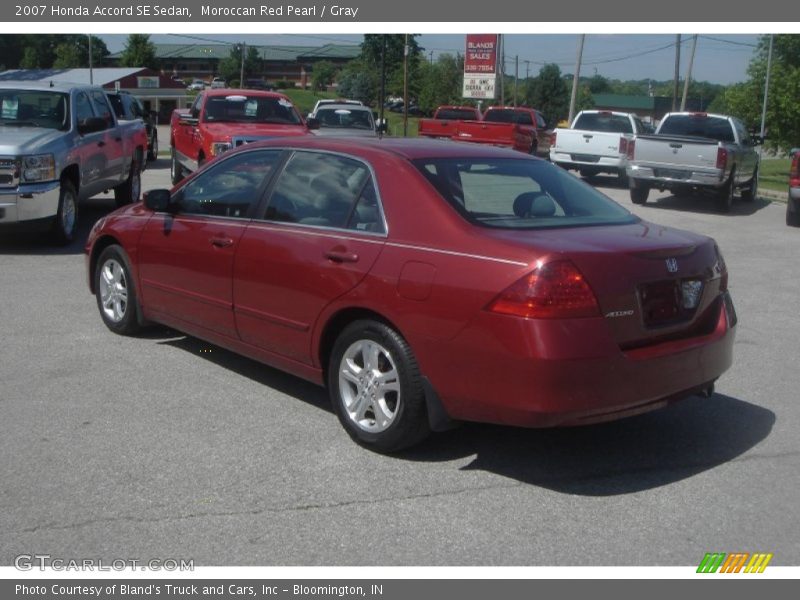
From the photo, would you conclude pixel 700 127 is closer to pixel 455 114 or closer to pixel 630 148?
pixel 630 148

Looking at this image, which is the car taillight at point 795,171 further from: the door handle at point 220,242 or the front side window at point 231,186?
the door handle at point 220,242

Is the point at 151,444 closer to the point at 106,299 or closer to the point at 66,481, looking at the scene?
the point at 66,481

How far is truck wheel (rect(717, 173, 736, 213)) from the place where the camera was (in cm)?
1858

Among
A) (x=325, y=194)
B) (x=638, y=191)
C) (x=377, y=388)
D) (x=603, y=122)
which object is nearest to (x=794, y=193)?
(x=638, y=191)

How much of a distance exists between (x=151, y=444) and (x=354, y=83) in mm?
69502

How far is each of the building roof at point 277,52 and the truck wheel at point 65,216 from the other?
115059mm

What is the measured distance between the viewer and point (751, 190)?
21.2 meters

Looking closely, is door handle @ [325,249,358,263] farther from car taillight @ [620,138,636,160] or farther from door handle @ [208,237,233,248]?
car taillight @ [620,138,636,160]

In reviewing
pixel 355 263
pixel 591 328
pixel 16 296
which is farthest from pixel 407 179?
pixel 16 296

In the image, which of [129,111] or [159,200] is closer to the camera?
[159,200]

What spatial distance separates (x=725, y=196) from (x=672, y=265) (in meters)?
14.8

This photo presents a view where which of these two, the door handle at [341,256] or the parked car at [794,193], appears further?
the parked car at [794,193]

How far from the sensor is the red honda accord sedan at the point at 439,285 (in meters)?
4.49

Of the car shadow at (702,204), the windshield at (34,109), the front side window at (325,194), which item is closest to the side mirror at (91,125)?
the windshield at (34,109)
